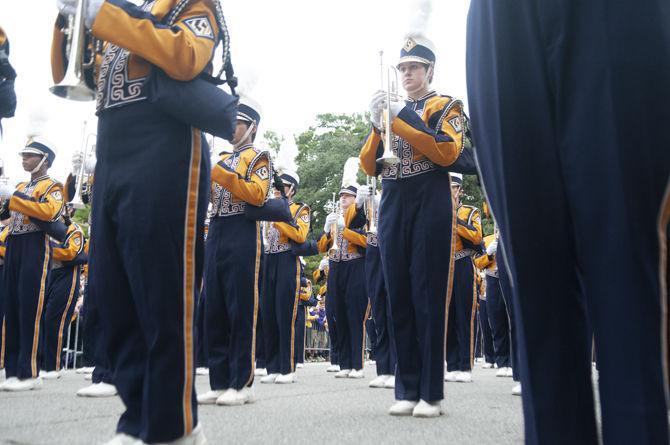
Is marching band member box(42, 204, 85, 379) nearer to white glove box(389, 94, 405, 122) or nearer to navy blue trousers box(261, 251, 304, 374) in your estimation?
navy blue trousers box(261, 251, 304, 374)

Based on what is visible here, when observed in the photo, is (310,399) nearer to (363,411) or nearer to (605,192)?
(363,411)

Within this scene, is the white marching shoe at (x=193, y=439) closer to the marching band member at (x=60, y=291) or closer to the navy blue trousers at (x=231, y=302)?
the navy blue trousers at (x=231, y=302)

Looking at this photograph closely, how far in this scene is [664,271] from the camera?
1.35m

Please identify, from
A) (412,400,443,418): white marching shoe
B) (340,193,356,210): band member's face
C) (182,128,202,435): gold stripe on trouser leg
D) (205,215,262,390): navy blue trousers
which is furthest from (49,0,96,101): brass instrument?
(340,193,356,210): band member's face

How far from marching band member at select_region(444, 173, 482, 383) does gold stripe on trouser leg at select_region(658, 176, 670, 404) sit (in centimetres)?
712

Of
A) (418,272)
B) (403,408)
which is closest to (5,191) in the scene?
(418,272)

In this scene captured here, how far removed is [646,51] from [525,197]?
363mm

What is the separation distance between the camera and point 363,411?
4676mm

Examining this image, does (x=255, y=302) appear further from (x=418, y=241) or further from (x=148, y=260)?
(x=148, y=260)

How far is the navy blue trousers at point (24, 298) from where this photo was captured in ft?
21.8

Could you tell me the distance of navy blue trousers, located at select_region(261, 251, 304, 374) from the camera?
8188 mm

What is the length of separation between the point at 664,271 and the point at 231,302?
4349 mm

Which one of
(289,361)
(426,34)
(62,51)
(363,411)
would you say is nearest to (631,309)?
(62,51)

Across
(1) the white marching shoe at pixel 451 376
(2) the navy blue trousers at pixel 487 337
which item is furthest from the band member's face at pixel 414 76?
(2) the navy blue trousers at pixel 487 337
